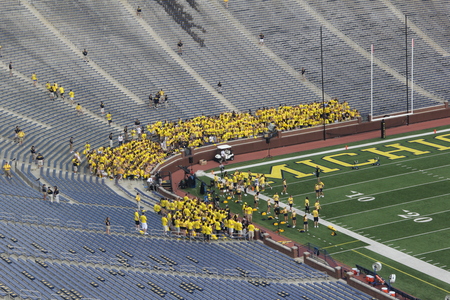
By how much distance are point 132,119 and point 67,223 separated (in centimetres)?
1876

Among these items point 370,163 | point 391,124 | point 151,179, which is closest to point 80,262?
point 151,179

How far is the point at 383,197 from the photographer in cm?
4316

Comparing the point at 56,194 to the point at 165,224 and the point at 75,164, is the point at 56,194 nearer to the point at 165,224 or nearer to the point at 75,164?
the point at 165,224

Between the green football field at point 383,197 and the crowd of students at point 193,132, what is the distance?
2990mm

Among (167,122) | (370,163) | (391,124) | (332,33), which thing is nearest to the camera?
(370,163)

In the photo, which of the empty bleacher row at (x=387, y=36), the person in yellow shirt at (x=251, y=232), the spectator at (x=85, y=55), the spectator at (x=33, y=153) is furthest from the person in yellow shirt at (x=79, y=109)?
the empty bleacher row at (x=387, y=36)

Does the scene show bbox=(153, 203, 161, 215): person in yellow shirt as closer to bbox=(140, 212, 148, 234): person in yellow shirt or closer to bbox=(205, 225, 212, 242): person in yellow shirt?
bbox=(140, 212, 148, 234): person in yellow shirt

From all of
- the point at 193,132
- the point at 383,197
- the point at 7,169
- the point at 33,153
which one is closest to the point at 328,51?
the point at 193,132

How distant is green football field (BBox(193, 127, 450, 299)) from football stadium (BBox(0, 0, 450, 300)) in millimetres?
134

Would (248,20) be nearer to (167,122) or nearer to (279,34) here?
(279,34)

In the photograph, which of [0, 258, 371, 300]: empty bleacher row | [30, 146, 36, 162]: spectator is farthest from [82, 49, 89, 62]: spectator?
[0, 258, 371, 300]: empty bleacher row

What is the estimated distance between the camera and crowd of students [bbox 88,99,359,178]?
46688 millimetres

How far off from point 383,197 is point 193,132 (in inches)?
532

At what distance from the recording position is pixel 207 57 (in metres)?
62.0
